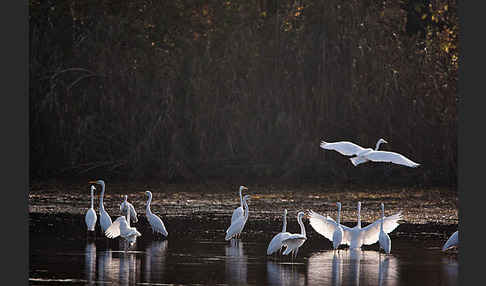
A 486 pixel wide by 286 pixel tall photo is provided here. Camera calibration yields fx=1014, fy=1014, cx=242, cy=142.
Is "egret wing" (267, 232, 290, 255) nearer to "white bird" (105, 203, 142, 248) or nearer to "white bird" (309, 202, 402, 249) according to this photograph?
"white bird" (309, 202, 402, 249)

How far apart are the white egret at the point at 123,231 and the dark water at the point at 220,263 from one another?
0.16 m

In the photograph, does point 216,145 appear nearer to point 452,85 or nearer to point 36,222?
point 452,85

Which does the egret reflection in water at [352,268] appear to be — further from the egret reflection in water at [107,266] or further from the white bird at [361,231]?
the egret reflection in water at [107,266]

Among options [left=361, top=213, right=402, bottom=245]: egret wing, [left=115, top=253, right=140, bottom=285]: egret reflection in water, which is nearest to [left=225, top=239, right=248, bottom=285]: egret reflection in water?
[left=115, top=253, right=140, bottom=285]: egret reflection in water

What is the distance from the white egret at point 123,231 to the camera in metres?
14.5

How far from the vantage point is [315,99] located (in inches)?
1176

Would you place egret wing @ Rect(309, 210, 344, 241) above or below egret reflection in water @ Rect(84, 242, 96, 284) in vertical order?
above

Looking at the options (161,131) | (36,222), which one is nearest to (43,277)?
(36,222)

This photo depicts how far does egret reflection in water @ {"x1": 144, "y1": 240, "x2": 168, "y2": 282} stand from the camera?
39.0ft

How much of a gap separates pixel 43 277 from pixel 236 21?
20072 millimetres

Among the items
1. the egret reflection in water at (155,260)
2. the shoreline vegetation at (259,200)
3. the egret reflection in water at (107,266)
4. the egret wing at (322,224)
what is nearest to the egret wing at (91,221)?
the egret reflection in water at (155,260)

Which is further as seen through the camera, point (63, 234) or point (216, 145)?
point (216, 145)

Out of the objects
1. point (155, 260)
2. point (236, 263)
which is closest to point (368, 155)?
point (236, 263)

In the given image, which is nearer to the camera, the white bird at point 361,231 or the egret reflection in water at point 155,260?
the egret reflection in water at point 155,260
